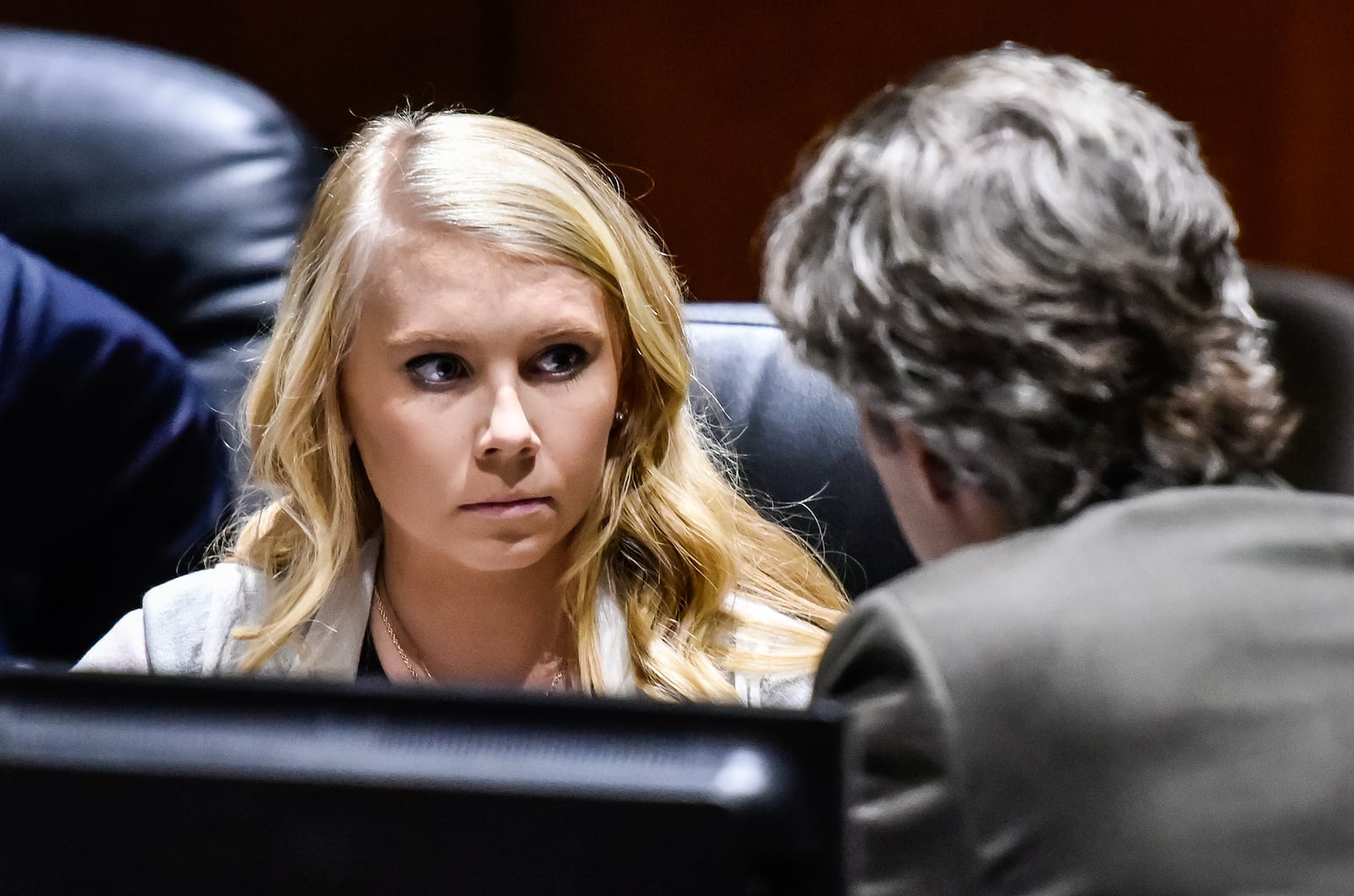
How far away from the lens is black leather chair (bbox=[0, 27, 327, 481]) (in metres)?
1.80

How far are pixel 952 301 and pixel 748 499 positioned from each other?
86 cm

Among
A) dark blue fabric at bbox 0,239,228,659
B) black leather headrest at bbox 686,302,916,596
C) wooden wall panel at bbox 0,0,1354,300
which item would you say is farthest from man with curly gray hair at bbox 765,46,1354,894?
wooden wall panel at bbox 0,0,1354,300

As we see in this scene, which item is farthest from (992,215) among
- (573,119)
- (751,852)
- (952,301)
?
(573,119)

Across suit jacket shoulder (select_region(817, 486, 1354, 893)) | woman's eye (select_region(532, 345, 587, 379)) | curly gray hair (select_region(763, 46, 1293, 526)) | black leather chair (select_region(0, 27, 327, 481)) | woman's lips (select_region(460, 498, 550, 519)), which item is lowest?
black leather chair (select_region(0, 27, 327, 481))

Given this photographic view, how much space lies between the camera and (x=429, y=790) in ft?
1.56

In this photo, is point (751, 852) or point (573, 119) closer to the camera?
point (751, 852)

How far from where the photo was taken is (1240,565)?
65 cm

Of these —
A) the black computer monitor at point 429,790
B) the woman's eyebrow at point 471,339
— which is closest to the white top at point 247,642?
the woman's eyebrow at point 471,339

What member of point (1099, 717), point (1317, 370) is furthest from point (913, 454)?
point (1317, 370)

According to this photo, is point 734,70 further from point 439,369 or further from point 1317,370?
point 439,369

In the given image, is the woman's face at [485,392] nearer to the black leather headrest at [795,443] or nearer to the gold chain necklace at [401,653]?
the gold chain necklace at [401,653]

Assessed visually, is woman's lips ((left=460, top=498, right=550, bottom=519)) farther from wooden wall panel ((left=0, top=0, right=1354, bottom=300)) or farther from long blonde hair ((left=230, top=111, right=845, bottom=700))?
wooden wall panel ((left=0, top=0, right=1354, bottom=300))

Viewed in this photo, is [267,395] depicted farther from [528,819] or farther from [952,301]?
[528,819]

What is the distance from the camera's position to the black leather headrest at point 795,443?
1.54 m
